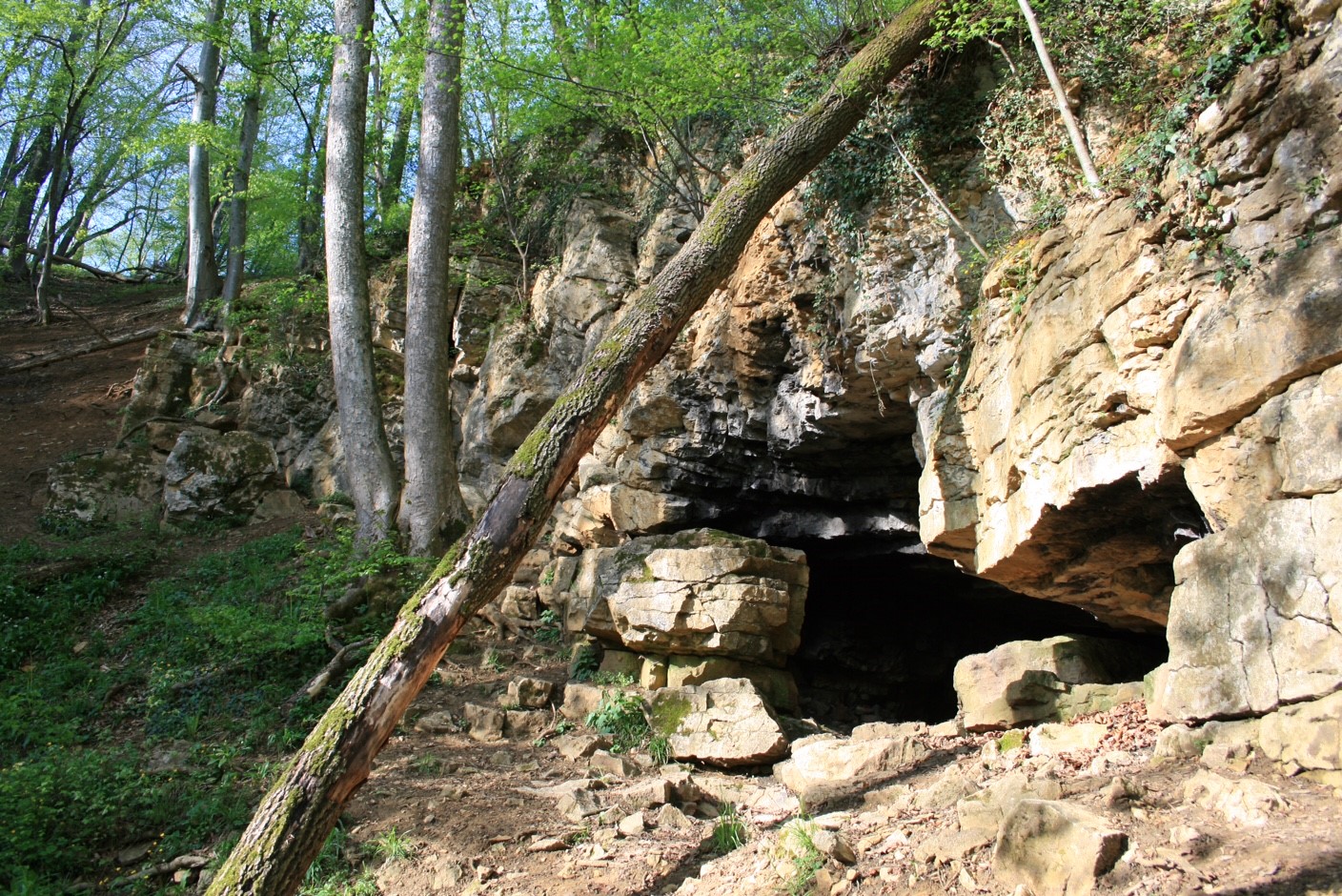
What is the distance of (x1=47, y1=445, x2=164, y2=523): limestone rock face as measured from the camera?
11883 mm

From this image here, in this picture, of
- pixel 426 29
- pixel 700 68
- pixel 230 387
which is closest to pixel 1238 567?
pixel 700 68

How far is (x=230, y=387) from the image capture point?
1458cm

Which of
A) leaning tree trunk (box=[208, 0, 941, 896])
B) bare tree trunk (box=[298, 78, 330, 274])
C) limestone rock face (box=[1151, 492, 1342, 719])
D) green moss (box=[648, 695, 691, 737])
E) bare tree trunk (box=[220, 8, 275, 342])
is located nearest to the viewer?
limestone rock face (box=[1151, 492, 1342, 719])

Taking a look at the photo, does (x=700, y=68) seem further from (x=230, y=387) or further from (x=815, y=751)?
(x=230, y=387)

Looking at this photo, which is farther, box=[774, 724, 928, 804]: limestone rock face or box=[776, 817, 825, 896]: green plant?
box=[774, 724, 928, 804]: limestone rock face

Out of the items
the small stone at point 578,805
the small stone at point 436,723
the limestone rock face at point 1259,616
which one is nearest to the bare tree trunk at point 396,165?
the small stone at point 436,723

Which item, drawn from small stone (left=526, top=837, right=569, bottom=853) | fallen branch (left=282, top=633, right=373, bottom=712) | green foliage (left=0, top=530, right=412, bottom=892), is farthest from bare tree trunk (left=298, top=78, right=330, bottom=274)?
small stone (left=526, top=837, right=569, bottom=853)

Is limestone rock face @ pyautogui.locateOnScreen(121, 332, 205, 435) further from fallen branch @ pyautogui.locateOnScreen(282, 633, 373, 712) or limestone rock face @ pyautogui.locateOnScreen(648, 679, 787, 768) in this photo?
limestone rock face @ pyautogui.locateOnScreen(648, 679, 787, 768)

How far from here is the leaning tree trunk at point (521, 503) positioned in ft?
14.8

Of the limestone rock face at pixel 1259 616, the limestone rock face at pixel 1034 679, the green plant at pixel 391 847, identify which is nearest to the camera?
the limestone rock face at pixel 1259 616

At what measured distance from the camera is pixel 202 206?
607 inches

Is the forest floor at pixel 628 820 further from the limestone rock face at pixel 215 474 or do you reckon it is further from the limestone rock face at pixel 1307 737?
the limestone rock face at pixel 215 474

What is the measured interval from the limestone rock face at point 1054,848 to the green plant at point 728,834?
1.95 metres

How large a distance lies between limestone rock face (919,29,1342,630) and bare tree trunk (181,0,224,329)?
14.7 metres
